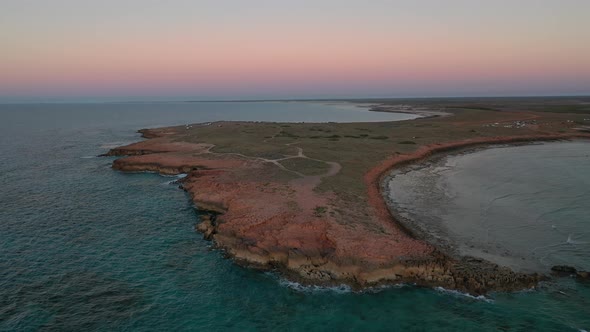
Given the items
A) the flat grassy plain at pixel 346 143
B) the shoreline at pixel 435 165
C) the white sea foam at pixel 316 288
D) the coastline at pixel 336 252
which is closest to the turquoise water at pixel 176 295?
the white sea foam at pixel 316 288

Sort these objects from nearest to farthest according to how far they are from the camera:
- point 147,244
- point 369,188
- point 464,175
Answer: point 147,244, point 369,188, point 464,175

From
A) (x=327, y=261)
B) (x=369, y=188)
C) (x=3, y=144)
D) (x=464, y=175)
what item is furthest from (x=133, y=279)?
(x=3, y=144)

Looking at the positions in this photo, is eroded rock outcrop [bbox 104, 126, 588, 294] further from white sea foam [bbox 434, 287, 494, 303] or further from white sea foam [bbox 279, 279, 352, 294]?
white sea foam [bbox 279, 279, 352, 294]

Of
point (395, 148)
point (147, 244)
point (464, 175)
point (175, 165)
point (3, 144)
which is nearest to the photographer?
point (147, 244)

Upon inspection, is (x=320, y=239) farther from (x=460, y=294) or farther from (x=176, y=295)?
(x=176, y=295)

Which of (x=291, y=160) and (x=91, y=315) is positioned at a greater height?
(x=291, y=160)

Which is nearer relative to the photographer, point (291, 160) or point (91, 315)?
point (91, 315)

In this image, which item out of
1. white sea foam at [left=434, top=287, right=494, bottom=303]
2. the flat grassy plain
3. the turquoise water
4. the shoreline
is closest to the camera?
the turquoise water

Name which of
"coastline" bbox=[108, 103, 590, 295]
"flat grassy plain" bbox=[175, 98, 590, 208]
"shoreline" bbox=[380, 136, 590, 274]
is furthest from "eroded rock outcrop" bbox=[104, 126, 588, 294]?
"flat grassy plain" bbox=[175, 98, 590, 208]

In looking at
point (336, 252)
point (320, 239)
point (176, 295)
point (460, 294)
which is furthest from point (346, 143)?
point (176, 295)

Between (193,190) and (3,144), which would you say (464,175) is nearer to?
(193,190)

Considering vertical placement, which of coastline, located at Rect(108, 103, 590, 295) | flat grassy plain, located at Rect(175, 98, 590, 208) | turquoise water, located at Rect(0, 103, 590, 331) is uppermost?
flat grassy plain, located at Rect(175, 98, 590, 208)
